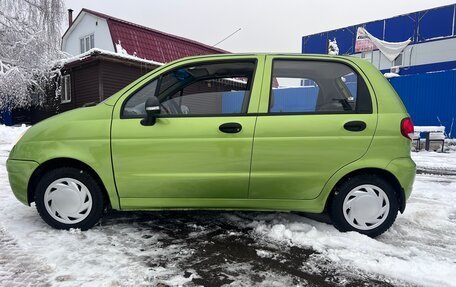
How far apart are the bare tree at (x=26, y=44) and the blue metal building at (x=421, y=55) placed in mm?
14825

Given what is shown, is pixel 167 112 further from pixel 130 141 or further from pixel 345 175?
pixel 345 175

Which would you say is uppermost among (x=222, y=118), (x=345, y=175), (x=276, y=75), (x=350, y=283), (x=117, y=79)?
(x=117, y=79)

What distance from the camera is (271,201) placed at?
3430mm

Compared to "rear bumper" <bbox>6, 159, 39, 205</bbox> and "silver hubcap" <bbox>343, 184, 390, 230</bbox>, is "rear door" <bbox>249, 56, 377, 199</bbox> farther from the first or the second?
"rear bumper" <bbox>6, 159, 39, 205</bbox>

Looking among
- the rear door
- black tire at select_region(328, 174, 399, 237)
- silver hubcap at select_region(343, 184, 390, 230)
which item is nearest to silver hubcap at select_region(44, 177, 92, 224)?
the rear door

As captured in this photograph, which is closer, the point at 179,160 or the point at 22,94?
the point at 179,160

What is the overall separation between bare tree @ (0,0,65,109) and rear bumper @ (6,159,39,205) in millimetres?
15593

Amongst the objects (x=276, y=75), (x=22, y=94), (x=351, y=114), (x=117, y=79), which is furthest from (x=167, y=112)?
(x=22, y=94)

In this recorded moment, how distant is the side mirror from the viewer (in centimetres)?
327

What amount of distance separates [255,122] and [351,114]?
0.91m

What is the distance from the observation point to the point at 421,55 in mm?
18172

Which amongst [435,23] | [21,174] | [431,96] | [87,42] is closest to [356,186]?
[21,174]

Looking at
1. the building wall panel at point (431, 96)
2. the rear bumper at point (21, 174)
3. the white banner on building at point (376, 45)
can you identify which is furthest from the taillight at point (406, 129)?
the white banner on building at point (376, 45)

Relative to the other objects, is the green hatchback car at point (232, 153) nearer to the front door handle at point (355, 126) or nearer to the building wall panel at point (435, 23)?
the front door handle at point (355, 126)
